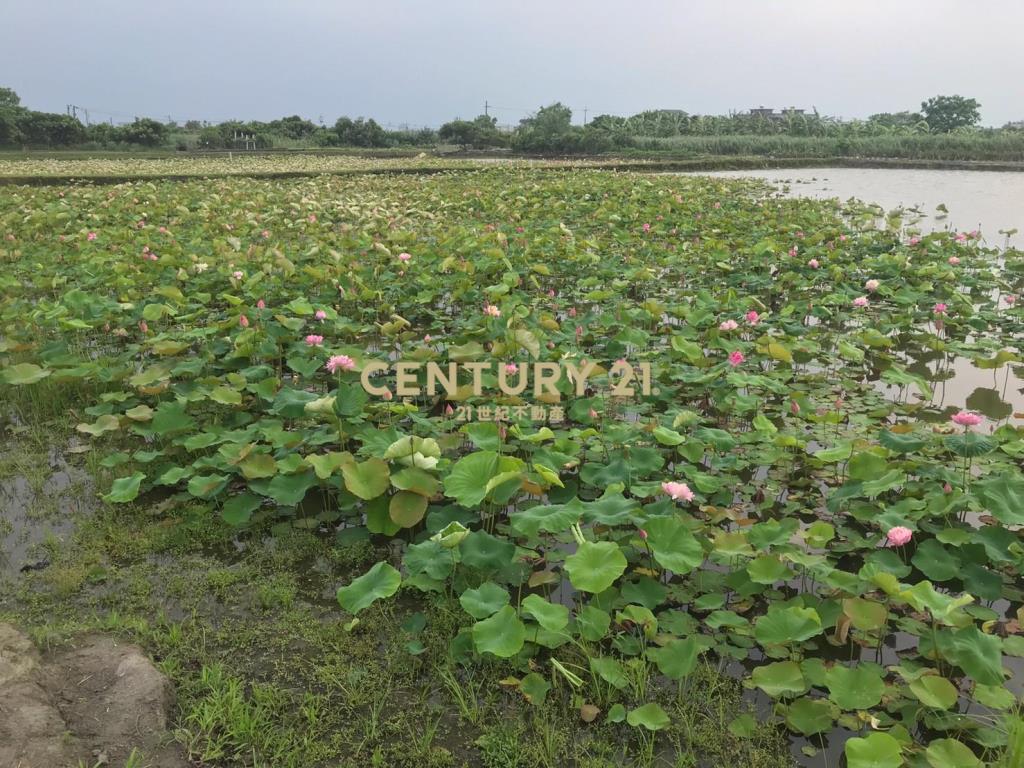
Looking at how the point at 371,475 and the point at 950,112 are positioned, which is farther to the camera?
the point at 950,112

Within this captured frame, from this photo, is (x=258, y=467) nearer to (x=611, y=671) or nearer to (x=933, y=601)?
(x=611, y=671)

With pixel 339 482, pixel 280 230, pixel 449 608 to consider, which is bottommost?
pixel 449 608

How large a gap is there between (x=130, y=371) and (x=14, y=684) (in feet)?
7.20

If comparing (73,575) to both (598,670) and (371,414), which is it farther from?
(598,670)

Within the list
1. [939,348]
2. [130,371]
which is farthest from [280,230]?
[939,348]

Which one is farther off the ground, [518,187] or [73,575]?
[518,187]

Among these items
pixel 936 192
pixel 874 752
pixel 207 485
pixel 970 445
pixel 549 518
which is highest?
pixel 936 192

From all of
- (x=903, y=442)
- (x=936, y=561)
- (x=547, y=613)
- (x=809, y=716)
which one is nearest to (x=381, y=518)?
(x=547, y=613)

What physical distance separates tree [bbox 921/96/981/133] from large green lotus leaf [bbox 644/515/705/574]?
59.1 m

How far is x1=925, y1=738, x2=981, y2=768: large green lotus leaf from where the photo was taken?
4.70ft

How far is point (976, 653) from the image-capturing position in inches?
64.1

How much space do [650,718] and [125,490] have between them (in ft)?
6.84

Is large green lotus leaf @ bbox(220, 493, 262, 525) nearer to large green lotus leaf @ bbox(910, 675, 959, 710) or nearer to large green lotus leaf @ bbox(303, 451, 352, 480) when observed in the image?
large green lotus leaf @ bbox(303, 451, 352, 480)

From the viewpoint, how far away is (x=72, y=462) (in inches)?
124
